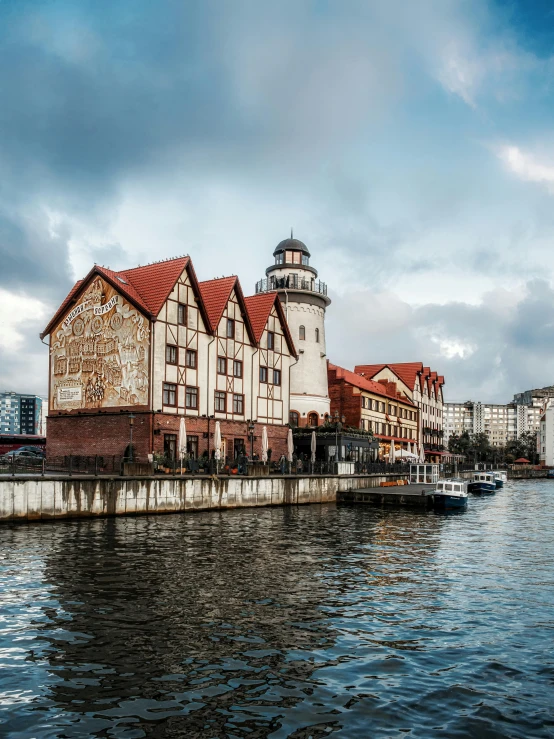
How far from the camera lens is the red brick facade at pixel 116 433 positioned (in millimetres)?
45812

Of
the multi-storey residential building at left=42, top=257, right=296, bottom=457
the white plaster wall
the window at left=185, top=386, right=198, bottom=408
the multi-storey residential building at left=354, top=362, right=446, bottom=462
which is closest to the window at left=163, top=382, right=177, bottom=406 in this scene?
the multi-storey residential building at left=42, top=257, right=296, bottom=457

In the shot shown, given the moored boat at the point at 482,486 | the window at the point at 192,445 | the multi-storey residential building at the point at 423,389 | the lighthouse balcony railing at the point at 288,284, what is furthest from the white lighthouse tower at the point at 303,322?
the multi-storey residential building at the point at 423,389

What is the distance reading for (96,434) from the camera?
47969mm

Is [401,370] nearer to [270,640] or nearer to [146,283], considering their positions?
[146,283]

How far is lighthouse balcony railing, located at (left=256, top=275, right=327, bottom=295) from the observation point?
68.3m

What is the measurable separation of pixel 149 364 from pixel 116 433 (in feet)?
16.5

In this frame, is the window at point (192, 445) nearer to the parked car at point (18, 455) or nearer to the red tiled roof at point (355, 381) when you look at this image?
the parked car at point (18, 455)

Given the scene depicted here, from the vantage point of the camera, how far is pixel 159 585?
62.2 feet

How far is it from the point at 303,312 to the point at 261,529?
3802cm

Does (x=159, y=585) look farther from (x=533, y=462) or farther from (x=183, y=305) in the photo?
(x=533, y=462)

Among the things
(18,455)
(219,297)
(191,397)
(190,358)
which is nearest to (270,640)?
(191,397)

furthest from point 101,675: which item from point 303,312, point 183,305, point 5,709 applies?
point 303,312

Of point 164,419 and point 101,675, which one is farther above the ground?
point 164,419

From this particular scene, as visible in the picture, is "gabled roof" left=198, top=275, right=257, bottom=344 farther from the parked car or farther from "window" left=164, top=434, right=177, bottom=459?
the parked car
